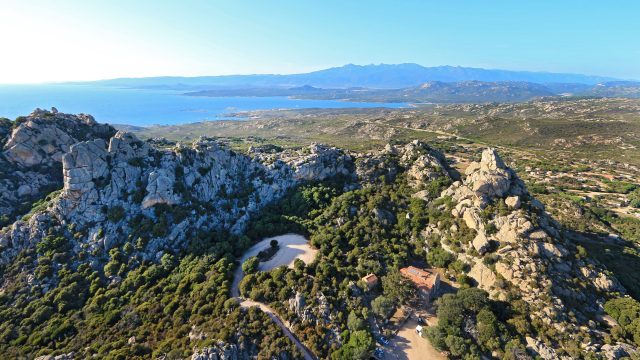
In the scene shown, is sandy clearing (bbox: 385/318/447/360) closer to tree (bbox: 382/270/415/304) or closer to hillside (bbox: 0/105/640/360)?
hillside (bbox: 0/105/640/360)

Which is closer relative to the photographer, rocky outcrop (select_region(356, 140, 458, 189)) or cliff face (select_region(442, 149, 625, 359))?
cliff face (select_region(442, 149, 625, 359))

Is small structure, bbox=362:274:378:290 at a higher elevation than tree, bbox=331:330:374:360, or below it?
higher

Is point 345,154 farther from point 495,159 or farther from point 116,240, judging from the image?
point 116,240

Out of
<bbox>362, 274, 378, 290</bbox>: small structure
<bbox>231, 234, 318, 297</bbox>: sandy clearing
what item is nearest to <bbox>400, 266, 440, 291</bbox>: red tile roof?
<bbox>362, 274, 378, 290</bbox>: small structure

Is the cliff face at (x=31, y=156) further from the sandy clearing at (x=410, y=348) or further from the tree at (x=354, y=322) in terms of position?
the sandy clearing at (x=410, y=348)

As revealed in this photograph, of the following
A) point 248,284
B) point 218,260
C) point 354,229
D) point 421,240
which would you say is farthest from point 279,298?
point 421,240

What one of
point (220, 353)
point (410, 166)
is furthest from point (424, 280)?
point (410, 166)

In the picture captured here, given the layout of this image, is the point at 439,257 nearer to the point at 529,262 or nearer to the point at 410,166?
the point at 529,262

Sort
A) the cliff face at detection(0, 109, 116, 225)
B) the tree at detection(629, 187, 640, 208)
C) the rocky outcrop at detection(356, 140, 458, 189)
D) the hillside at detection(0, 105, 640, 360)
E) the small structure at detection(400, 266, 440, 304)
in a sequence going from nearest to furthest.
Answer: the hillside at detection(0, 105, 640, 360) < the small structure at detection(400, 266, 440, 304) < the cliff face at detection(0, 109, 116, 225) < the rocky outcrop at detection(356, 140, 458, 189) < the tree at detection(629, 187, 640, 208)
